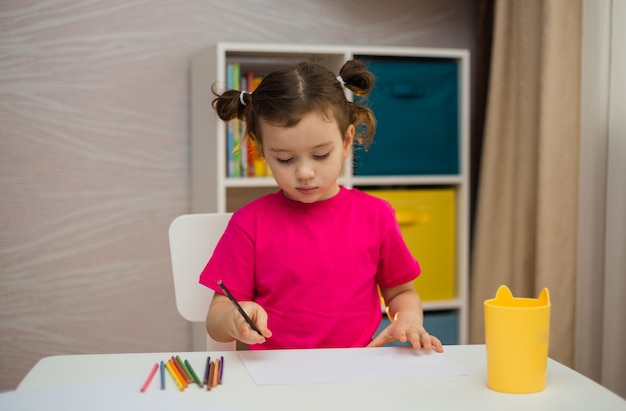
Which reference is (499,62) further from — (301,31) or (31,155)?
(31,155)

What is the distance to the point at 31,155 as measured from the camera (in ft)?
8.13

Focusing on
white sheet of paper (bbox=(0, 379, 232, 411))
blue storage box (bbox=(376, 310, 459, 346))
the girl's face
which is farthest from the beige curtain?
white sheet of paper (bbox=(0, 379, 232, 411))

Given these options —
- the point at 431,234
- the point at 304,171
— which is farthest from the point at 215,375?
the point at 431,234

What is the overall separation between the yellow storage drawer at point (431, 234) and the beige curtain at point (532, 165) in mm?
153

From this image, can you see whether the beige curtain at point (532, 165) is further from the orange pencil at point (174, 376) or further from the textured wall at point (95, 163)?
the orange pencil at point (174, 376)

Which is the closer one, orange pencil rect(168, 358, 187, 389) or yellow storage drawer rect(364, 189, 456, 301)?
orange pencil rect(168, 358, 187, 389)

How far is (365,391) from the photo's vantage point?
Result: 901 mm

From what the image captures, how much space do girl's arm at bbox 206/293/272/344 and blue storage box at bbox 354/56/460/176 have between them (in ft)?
3.97

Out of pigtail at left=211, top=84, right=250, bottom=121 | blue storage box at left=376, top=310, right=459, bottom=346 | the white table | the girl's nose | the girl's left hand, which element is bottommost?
blue storage box at left=376, top=310, right=459, bottom=346

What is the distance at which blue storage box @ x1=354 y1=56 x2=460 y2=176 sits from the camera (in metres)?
2.43

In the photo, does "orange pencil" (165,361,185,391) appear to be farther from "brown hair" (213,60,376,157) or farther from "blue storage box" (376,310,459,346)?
"blue storage box" (376,310,459,346)

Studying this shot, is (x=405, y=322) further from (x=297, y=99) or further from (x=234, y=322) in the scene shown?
(x=297, y=99)

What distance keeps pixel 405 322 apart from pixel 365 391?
313mm

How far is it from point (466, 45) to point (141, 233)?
1388 mm
